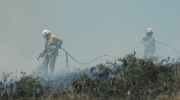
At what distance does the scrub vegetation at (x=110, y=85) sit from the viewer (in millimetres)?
9952

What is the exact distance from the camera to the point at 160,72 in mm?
11539

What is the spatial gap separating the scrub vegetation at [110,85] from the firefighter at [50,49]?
41.4ft

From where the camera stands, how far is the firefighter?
79.7 feet

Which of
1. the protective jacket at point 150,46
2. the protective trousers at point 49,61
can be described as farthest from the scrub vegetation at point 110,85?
the protective jacket at point 150,46

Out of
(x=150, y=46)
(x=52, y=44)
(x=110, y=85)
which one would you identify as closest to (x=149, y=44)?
(x=150, y=46)

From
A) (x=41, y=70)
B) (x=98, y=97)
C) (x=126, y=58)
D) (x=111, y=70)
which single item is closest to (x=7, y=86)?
(x=98, y=97)

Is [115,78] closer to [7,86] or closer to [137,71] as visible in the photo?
[137,71]

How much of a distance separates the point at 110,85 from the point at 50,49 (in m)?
14.5

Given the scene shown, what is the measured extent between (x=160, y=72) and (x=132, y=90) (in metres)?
1.89

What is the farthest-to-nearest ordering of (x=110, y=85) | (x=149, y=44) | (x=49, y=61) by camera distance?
(x=149, y=44) → (x=49, y=61) → (x=110, y=85)

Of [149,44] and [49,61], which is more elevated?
[149,44]

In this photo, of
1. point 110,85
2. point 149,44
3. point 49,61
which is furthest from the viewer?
point 149,44

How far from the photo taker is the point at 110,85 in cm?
1049

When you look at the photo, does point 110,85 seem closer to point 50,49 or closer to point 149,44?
point 50,49
